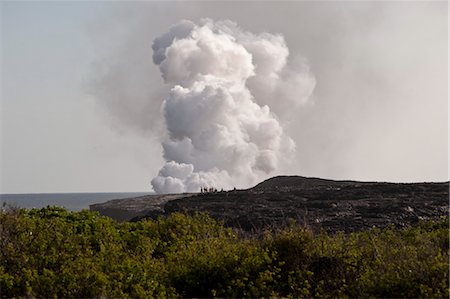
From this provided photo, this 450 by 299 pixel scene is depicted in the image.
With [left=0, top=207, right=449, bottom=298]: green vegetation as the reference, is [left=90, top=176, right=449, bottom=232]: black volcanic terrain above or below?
Answer: above

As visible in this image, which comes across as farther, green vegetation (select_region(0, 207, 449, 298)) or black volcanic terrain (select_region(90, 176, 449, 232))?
black volcanic terrain (select_region(90, 176, 449, 232))

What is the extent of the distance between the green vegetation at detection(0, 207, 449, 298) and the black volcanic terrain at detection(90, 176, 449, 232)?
25.7ft

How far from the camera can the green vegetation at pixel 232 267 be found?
12.8 metres

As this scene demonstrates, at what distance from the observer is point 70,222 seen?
1906cm

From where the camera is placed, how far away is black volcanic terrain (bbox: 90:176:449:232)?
1115 inches

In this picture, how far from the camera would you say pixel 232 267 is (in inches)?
560

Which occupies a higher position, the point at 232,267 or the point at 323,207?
the point at 323,207

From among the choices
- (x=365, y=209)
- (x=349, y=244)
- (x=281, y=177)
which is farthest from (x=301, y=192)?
(x=349, y=244)

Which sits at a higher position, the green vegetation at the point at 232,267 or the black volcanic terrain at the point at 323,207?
the black volcanic terrain at the point at 323,207

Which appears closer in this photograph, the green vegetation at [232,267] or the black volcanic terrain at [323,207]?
the green vegetation at [232,267]

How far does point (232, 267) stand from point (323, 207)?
1947 centimetres

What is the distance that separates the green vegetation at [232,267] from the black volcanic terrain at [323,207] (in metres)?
7.84

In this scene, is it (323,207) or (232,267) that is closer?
(232,267)

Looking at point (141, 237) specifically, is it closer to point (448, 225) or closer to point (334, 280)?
point (334, 280)
